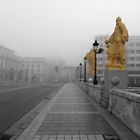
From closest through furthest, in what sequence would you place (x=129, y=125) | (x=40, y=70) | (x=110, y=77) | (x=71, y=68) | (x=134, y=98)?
(x=134, y=98) → (x=129, y=125) → (x=110, y=77) → (x=40, y=70) → (x=71, y=68)

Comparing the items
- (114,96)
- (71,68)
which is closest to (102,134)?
(114,96)

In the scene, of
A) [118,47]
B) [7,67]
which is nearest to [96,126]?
[118,47]

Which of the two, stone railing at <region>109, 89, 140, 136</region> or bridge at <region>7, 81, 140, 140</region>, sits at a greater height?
stone railing at <region>109, 89, 140, 136</region>

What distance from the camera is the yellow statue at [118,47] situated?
13555mm

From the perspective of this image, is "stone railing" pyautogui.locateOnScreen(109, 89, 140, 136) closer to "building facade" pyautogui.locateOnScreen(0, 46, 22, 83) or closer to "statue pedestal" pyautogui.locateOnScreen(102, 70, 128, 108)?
"statue pedestal" pyautogui.locateOnScreen(102, 70, 128, 108)

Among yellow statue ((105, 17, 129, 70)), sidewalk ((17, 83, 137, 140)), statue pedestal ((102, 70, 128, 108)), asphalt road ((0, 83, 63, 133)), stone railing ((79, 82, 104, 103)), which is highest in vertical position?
yellow statue ((105, 17, 129, 70))

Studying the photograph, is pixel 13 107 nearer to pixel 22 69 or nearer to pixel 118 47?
pixel 118 47

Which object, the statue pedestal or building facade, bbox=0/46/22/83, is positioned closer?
the statue pedestal

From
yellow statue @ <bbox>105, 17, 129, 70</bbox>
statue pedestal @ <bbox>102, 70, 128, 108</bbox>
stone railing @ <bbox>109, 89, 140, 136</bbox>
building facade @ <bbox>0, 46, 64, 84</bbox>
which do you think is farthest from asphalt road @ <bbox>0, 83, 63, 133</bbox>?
building facade @ <bbox>0, 46, 64, 84</bbox>

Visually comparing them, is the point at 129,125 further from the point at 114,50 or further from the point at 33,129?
the point at 114,50

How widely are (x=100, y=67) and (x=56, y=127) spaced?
9578cm

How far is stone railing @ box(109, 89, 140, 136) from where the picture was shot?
670cm

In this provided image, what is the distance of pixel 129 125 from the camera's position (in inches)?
297

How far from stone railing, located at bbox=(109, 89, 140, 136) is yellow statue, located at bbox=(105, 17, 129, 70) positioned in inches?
147
